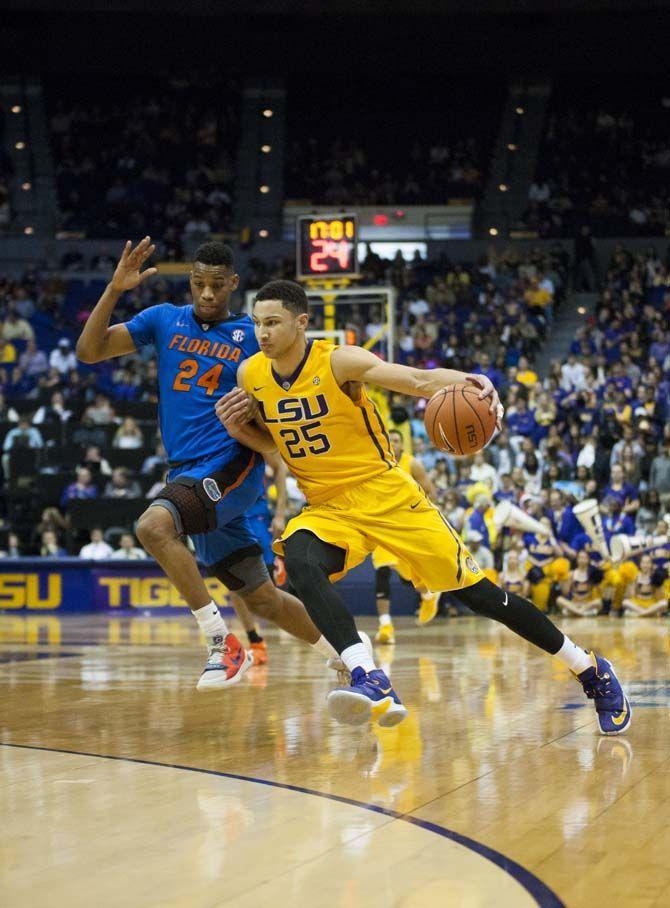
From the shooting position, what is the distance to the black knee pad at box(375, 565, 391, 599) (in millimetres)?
11922

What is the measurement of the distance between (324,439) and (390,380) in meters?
0.43

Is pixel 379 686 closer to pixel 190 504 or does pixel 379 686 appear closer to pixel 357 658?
pixel 357 658

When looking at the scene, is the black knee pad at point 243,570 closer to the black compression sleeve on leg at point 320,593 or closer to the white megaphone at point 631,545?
the black compression sleeve on leg at point 320,593

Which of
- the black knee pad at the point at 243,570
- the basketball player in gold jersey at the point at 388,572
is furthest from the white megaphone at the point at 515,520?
the black knee pad at the point at 243,570

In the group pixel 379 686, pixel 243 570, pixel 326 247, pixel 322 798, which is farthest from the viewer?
pixel 326 247

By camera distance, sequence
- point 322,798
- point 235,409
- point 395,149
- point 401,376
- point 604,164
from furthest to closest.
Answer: point 395,149 → point 604,164 → point 235,409 → point 401,376 → point 322,798

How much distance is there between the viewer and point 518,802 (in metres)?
3.92

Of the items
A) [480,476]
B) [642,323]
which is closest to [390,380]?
[480,476]

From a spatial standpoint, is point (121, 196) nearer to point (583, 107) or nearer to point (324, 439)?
point (583, 107)

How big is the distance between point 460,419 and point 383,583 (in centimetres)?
718

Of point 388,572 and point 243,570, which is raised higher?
point 243,570

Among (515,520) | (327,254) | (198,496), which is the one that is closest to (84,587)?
(327,254)

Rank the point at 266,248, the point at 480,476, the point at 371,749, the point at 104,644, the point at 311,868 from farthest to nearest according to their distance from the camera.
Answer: the point at 266,248, the point at 480,476, the point at 104,644, the point at 371,749, the point at 311,868

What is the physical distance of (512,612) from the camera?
17.2 feet
